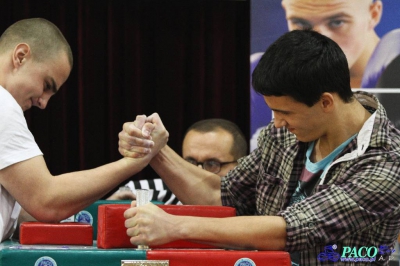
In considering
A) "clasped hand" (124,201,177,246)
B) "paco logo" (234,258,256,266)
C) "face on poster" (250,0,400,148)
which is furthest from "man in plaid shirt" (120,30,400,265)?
"face on poster" (250,0,400,148)

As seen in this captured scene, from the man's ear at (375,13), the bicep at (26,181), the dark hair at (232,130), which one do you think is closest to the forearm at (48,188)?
the bicep at (26,181)

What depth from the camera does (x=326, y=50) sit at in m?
1.92

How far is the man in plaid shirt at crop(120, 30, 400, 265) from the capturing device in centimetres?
175

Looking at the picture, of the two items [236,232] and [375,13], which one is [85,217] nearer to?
[236,232]

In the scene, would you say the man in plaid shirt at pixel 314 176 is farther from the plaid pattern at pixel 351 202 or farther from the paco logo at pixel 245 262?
the paco logo at pixel 245 262

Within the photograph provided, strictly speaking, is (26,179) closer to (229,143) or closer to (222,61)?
(229,143)

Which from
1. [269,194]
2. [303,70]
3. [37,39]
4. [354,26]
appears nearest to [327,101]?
[303,70]

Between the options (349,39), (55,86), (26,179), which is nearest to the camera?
(26,179)

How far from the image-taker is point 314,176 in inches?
79.4

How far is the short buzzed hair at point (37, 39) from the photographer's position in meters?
2.18

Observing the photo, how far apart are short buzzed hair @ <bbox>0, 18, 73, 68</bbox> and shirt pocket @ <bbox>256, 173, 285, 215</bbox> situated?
73 cm

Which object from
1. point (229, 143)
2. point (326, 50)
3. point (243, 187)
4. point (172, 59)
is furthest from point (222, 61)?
point (326, 50)

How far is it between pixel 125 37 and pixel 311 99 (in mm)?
2227

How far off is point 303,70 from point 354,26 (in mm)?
1374
